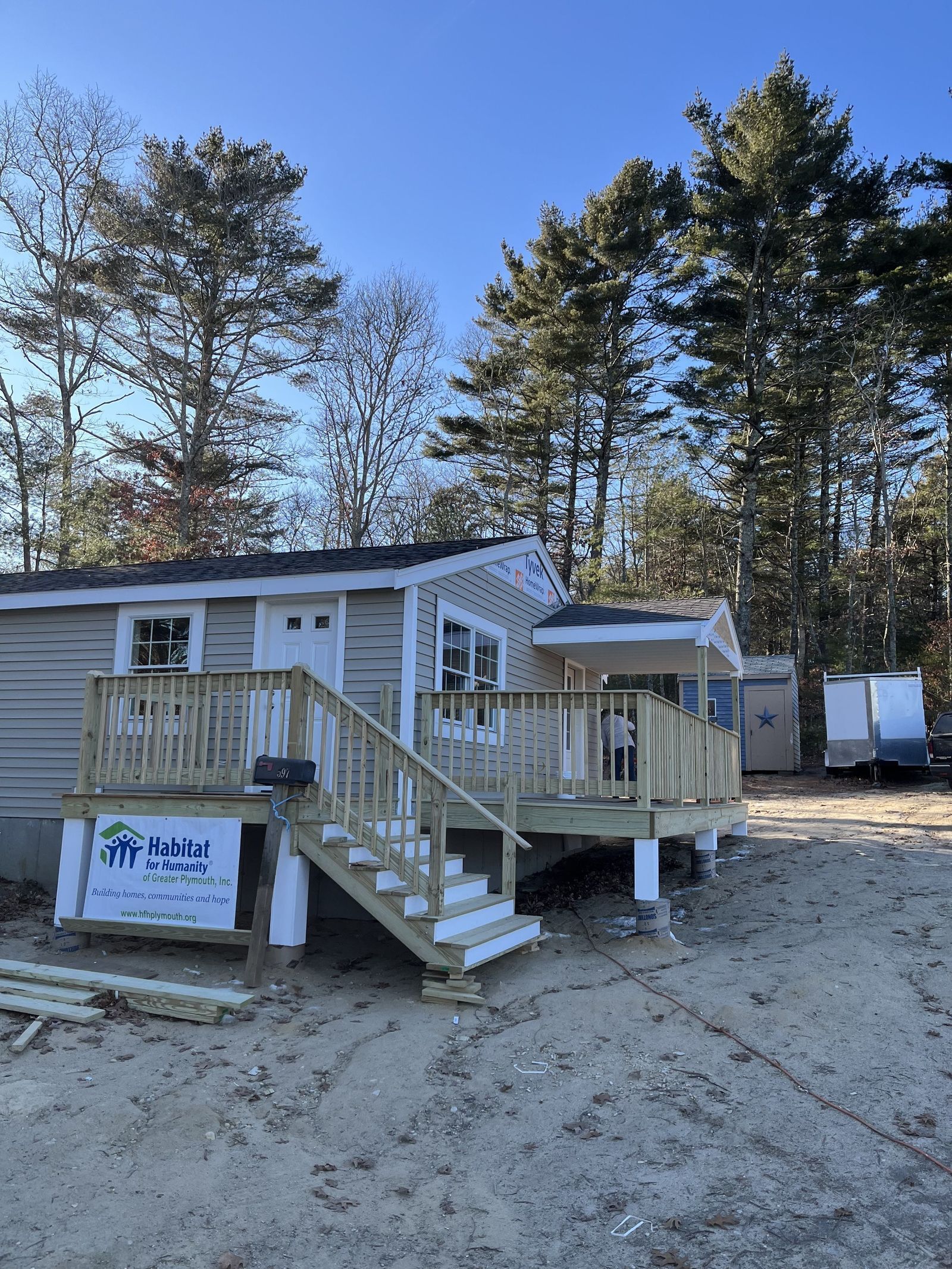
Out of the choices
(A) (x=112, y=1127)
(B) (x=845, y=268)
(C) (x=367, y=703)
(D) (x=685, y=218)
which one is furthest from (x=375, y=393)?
(A) (x=112, y=1127)

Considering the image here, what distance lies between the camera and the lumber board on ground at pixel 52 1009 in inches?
233

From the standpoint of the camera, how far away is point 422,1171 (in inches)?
167

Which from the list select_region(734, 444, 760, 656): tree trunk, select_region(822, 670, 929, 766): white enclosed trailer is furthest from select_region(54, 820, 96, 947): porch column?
select_region(734, 444, 760, 656): tree trunk

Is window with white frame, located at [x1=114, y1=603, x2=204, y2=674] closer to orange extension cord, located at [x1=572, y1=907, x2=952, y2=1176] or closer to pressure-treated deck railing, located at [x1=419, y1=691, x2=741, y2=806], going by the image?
pressure-treated deck railing, located at [x1=419, y1=691, x2=741, y2=806]

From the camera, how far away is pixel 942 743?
646 inches

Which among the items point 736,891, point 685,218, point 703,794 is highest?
point 685,218

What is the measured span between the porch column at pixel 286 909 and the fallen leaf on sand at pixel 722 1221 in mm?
4193

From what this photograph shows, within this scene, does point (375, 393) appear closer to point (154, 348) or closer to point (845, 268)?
point (154, 348)

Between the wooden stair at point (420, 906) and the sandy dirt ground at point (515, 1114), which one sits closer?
the sandy dirt ground at point (515, 1114)

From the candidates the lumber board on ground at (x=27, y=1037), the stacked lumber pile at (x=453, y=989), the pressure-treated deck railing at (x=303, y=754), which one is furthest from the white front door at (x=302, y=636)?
the lumber board on ground at (x=27, y=1037)

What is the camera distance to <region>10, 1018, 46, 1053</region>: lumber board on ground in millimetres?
5477

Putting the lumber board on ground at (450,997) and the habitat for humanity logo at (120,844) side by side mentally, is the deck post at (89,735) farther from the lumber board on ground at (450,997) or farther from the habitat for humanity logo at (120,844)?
the lumber board on ground at (450,997)

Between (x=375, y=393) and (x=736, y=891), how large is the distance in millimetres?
20714

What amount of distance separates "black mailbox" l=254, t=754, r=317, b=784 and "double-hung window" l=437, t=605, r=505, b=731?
2066 millimetres
